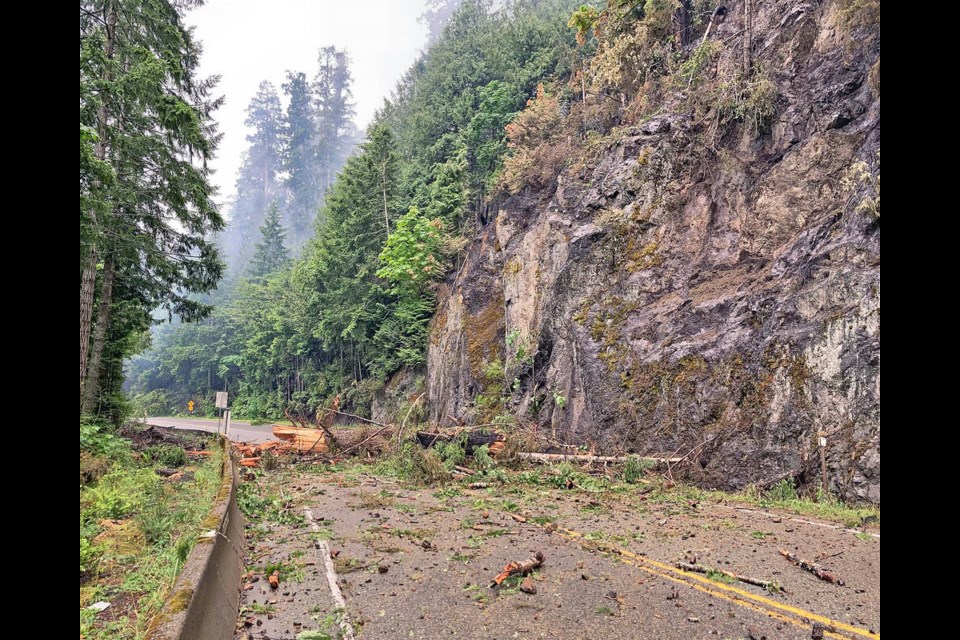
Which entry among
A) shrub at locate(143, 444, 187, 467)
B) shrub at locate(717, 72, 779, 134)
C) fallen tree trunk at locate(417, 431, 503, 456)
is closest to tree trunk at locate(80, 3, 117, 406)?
shrub at locate(143, 444, 187, 467)

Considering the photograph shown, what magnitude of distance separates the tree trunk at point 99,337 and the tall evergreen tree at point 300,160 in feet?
208

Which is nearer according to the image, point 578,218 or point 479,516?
point 479,516

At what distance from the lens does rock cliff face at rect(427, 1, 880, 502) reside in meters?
9.51

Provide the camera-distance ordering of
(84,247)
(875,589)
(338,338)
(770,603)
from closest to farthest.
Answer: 1. (770,603)
2. (875,589)
3. (84,247)
4. (338,338)

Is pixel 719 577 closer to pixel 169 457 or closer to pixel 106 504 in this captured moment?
pixel 106 504

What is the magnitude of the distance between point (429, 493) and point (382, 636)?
24.0 ft

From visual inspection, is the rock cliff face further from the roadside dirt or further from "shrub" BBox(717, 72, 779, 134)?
the roadside dirt

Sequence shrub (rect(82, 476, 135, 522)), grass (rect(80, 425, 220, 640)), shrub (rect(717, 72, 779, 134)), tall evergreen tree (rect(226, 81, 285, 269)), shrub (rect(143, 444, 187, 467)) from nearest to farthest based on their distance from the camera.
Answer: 1. grass (rect(80, 425, 220, 640))
2. shrub (rect(82, 476, 135, 522))
3. shrub (rect(717, 72, 779, 134))
4. shrub (rect(143, 444, 187, 467))
5. tall evergreen tree (rect(226, 81, 285, 269))

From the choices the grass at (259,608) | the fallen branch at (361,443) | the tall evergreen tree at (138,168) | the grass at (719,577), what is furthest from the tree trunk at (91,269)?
the grass at (719,577)

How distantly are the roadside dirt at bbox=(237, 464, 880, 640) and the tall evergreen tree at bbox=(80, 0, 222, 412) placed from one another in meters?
8.77

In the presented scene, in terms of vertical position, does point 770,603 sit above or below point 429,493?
above
